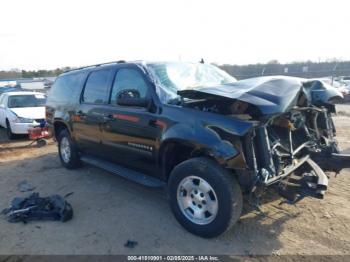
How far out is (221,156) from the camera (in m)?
3.44

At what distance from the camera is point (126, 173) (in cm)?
489

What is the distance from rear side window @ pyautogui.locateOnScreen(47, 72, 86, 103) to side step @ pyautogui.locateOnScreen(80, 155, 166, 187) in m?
1.27

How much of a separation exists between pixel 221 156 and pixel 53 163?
5.13 m

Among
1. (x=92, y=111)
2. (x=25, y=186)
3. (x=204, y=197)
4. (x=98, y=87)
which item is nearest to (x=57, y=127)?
(x=25, y=186)

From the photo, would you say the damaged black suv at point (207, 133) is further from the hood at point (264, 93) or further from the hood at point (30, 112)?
the hood at point (30, 112)

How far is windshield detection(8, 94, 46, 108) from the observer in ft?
37.7

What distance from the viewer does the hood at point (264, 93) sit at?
345 cm

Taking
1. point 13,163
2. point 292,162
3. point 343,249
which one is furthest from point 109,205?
point 13,163

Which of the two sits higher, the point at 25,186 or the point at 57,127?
the point at 57,127

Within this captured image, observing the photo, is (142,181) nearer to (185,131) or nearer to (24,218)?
(185,131)

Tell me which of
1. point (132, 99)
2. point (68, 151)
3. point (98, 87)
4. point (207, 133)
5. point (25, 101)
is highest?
point (98, 87)

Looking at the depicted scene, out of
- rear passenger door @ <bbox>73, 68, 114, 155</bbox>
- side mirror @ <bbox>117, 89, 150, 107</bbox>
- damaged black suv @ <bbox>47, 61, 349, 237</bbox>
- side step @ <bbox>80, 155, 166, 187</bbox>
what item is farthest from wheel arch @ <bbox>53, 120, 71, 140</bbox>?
side mirror @ <bbox>117, 89, 150, 107</bbox>

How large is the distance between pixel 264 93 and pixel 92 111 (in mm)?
3051

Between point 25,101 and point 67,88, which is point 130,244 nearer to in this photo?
point 67,88
